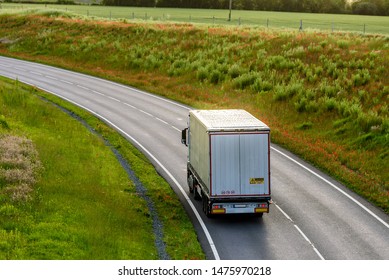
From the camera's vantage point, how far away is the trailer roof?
2466 centimetres

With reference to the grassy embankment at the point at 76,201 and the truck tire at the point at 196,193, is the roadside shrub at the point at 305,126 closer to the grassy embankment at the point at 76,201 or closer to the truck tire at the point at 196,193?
the grassy embankment at the point at 76,201

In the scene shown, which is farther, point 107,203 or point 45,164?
point 45,164

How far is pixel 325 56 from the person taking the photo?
53.5 meters

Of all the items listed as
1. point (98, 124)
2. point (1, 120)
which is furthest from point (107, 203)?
point (98, 124)

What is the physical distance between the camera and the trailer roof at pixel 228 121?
80.9ft

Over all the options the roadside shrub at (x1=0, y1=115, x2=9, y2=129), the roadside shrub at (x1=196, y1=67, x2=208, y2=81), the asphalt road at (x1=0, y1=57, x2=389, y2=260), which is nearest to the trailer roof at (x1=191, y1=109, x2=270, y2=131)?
the asphalt road at (x1=0, y1=57, x2=389, y2=260)

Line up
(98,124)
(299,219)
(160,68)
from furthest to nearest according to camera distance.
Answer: (160,68) < (98,124) < (299,219)

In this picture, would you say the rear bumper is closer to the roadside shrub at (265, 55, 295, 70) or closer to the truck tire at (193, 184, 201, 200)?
the truck tire at (193, 184, 201, 200)

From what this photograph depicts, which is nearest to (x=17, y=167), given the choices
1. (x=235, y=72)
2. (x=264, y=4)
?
(x=235, y=72)

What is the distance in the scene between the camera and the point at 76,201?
2556 cm

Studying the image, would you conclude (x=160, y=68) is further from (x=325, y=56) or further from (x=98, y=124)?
(x=98, y=124)

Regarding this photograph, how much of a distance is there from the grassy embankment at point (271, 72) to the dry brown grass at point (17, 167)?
13.9 meters
